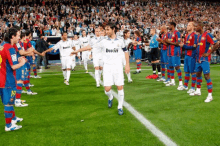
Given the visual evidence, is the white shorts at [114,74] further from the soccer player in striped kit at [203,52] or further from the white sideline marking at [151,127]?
the soccer player in striped kit at [203,52]

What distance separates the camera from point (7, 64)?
4664 mm

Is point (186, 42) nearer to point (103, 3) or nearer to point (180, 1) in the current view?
point (103, 3)

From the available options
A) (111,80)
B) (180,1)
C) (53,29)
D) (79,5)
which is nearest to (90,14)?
(79,5)

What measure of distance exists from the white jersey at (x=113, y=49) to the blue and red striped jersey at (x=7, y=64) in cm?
210

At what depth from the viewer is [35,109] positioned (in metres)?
6.66

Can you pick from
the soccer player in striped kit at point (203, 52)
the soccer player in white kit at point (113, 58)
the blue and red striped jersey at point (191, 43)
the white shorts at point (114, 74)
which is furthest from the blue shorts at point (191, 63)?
the white shorts at point (114, 74)

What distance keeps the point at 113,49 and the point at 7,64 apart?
239cm

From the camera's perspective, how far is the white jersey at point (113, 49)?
566 cm

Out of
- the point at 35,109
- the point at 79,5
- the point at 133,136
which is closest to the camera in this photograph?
the point at 133,136

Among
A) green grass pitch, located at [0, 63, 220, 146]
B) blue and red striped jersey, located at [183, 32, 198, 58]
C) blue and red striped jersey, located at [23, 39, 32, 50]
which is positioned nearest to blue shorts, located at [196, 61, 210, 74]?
blue and red striped jersey, located at [183, 32, 198, 58]

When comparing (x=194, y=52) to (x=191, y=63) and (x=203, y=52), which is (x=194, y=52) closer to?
(x=191, y=63)

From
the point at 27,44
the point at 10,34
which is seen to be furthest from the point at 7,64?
the point at 27,44

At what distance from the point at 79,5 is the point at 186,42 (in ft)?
81.5

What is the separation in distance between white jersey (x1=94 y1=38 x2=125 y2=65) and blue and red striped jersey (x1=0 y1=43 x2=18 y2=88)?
2.10 m
